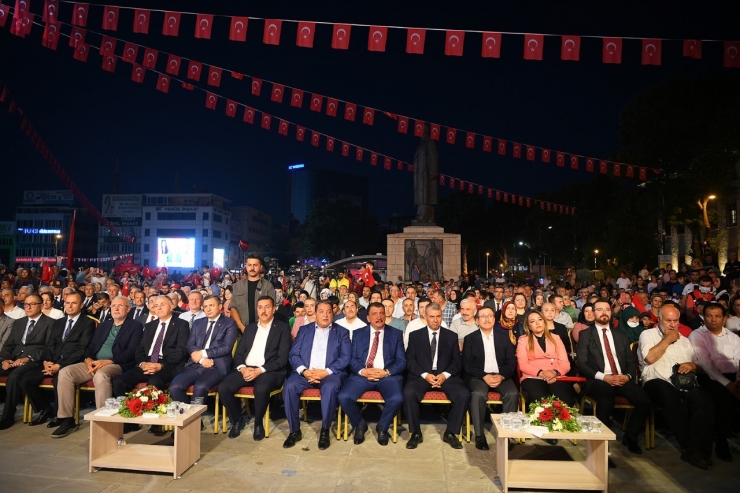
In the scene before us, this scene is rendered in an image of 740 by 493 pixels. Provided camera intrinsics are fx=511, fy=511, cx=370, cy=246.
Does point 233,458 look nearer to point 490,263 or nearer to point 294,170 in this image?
point 490,263

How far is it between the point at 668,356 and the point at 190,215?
75480 millimetres

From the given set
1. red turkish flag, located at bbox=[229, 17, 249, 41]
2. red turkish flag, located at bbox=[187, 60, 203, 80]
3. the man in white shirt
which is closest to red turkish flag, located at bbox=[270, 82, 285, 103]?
red turkish flag, located at bbox=[187, 60, 203, 80]

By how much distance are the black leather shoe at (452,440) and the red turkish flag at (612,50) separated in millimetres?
6393

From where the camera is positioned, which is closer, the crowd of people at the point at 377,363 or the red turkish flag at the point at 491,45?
the crowd of people at the point at 377,363

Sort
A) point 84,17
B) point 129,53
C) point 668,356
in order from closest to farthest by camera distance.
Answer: point 668,356 → point 84,17 → point 129,53

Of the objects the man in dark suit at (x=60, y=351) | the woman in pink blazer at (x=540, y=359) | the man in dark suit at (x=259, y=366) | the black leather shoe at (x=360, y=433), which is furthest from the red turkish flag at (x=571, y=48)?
the man in dark suit at (x=60, y=351)

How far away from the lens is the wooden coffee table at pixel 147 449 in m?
4.50

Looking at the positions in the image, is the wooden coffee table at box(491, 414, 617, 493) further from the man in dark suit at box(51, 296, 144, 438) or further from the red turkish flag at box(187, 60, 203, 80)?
the red turkish flag at box(187, 60, 203, 80)

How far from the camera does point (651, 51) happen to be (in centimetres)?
791

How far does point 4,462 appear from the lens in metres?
4.77

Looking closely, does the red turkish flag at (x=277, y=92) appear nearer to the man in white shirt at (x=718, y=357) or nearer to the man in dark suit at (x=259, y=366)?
the man in dark suit at (x=259, y=366)

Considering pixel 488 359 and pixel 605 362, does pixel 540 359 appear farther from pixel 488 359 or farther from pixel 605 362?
pixel 605 362

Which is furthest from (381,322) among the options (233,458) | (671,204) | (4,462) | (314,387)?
(671,204)

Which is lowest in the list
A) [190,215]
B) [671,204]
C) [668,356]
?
[668,356]
